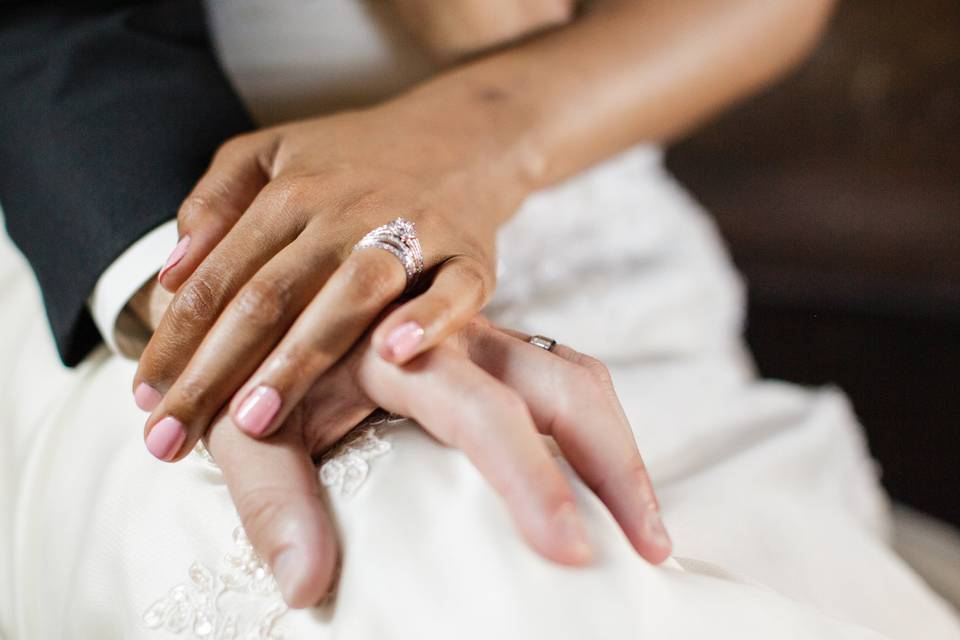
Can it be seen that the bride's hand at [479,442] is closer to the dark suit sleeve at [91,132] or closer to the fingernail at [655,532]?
the fingernail at [655,532]

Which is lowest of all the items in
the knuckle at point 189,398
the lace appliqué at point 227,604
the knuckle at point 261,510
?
the lace appliqué at point 227,604

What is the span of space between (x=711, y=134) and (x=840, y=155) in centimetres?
24

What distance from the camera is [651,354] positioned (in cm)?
74

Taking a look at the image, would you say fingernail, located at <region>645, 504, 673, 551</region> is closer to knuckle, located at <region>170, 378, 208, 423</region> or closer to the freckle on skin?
knuckle, located at <region>170, 378, 208, 423</region>

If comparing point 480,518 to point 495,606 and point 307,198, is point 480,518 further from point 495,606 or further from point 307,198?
point 307,198

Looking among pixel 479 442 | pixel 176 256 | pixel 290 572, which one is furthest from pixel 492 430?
pixel 176 256

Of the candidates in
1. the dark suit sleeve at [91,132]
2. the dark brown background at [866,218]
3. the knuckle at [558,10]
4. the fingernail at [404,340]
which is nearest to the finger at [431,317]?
the fingernail at [404,340]

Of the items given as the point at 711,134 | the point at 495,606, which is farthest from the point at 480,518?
the point at 711,134

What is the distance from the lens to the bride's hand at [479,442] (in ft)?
1.23

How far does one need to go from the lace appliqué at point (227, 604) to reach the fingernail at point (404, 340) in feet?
0.41

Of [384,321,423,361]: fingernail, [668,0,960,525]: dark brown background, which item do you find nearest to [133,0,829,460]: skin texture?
[384,321,423,361]: fingernail

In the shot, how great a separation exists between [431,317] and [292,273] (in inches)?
3.3

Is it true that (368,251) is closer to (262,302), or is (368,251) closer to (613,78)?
(262,302)

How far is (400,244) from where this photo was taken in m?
0.46
